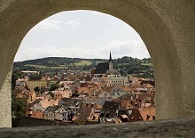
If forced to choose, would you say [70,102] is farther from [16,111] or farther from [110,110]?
[16,111]

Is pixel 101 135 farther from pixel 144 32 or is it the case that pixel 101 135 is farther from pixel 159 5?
pixel 144 32

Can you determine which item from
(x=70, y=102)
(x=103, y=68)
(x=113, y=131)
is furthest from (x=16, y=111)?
(x=103, y=68)

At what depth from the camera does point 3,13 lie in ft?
11.4

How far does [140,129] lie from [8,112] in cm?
280

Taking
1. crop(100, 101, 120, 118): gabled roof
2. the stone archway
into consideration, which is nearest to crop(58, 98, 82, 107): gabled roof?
crop(100, 101, 120, 118): gabled roof

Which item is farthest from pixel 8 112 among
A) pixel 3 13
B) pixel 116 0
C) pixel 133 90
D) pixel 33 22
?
pixel 133 90

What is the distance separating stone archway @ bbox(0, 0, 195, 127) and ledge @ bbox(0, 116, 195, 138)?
1140mm

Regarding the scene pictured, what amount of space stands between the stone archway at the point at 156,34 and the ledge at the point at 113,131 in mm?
1140

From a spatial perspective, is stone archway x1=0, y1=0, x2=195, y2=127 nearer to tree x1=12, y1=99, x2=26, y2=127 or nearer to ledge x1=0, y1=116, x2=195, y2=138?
ledge x1=0, y1=116, x2=195, y2=138

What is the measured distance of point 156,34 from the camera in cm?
396

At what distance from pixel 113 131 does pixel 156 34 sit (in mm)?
2098

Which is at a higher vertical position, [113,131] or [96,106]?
[113,131]

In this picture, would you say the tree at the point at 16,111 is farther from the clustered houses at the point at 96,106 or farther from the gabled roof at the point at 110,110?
the gabled roof at the point at 110,110

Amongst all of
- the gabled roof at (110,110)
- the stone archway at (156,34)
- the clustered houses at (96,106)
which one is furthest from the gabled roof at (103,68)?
the stone archway at (156,34)
